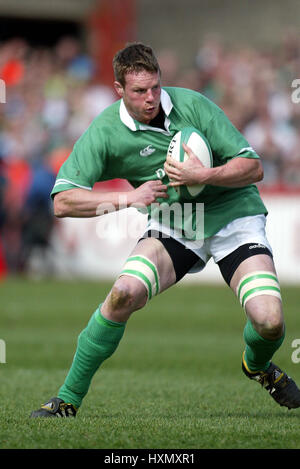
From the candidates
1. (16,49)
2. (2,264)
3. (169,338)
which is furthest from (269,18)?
(169,338)

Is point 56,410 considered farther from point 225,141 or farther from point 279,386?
point 225,141

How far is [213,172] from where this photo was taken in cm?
561

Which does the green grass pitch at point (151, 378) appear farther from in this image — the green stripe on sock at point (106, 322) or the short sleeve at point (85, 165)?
the short sleeve at point (85, 165)

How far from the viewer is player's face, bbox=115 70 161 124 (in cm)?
570

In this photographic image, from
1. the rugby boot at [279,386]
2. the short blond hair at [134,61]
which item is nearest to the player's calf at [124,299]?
the rugby boot at [279,386]

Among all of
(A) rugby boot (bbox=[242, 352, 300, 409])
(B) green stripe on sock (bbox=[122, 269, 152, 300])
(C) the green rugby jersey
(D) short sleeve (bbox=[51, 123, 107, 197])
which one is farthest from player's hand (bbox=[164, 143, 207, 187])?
(A) rugby boot (bbox=[242, 352, 300, 409])

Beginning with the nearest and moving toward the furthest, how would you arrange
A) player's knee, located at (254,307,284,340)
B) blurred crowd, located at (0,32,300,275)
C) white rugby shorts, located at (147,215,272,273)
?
player's knee, located at (254,307,284,340), white rugby shorts, located at (147,215,272,273), blurred crowd, located at (0,32,300,275)

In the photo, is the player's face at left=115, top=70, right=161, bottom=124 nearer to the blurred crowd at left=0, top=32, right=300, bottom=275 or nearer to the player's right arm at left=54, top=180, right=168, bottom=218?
the player's right arm at left=54, top=180, right=168, bottom=218

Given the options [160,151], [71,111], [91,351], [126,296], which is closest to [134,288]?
[126,296]

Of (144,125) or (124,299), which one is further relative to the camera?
(144,125)

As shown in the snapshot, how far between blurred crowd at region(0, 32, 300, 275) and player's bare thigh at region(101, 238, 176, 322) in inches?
418

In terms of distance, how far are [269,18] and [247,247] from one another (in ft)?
48.9

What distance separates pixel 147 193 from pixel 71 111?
563 inches

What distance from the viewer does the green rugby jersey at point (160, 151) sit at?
5785 millimetres
